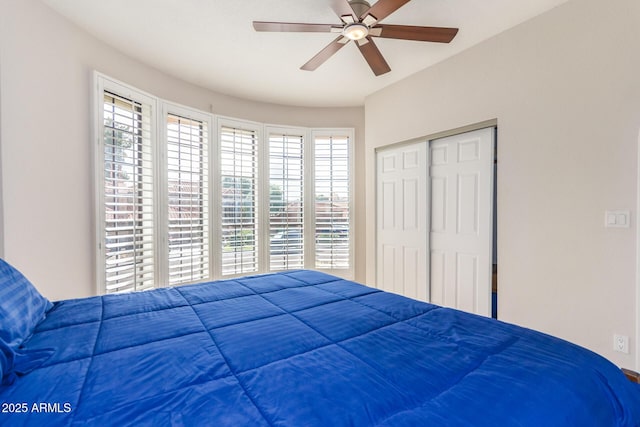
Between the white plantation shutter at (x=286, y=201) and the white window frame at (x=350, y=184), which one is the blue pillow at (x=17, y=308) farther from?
the white window frame at (x=350, y=184)

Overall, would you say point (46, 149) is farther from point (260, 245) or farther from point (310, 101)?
point (310, 101)

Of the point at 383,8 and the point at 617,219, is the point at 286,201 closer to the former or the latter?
the point at 383,8

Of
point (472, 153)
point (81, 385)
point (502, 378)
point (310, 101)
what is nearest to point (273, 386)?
point (81, 385)

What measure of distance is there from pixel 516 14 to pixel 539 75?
0.49 meters

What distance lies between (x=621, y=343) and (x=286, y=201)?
3.43 m

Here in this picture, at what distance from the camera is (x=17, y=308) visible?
119cm

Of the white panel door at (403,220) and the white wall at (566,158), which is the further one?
the white panel door at (403,220)

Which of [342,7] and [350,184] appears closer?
[342,7]

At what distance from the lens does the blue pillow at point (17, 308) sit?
3.44 feet

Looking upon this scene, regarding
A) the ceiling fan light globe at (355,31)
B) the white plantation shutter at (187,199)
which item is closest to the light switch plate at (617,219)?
the ceiling fan light globe at (355,31)

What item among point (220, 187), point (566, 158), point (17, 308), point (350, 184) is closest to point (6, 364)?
point (17, 308)

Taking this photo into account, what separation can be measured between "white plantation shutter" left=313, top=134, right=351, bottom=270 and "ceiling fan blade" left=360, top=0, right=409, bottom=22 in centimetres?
250

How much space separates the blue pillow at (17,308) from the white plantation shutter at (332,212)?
3154 millimetres

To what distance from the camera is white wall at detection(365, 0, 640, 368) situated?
197 centimetres
